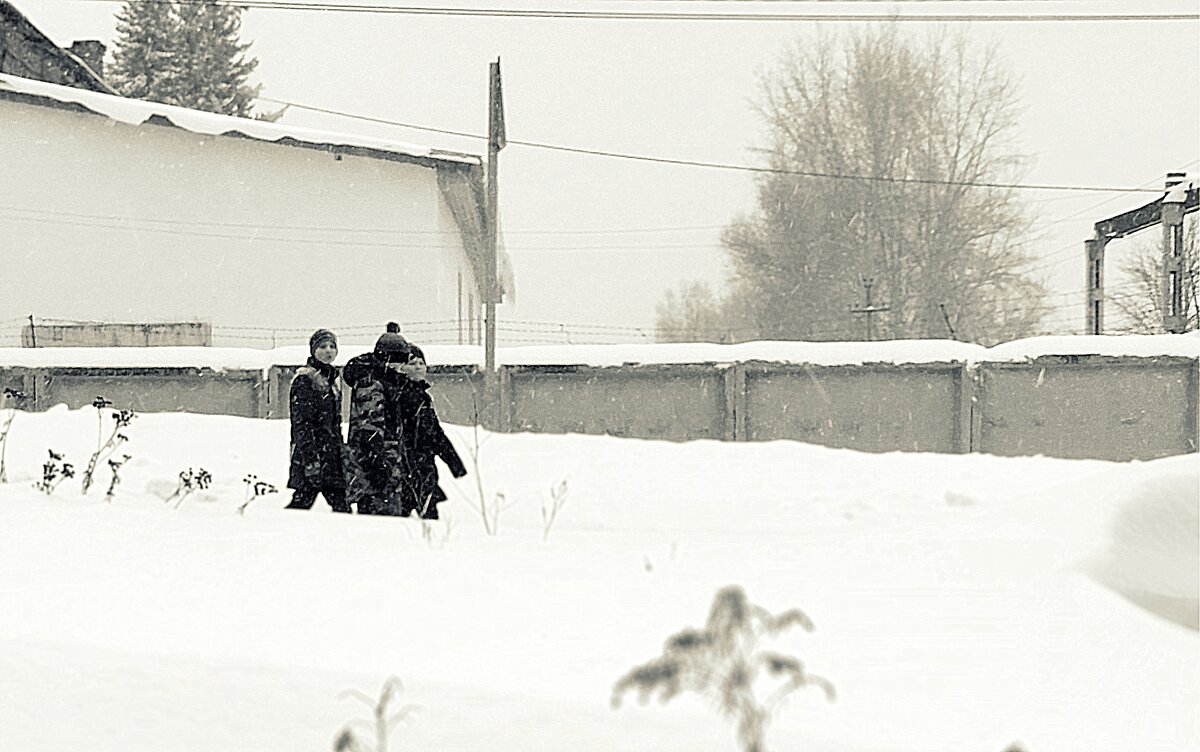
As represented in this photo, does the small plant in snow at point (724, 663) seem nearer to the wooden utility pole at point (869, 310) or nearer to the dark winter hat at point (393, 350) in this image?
the dark winter hat at point (393, 350)

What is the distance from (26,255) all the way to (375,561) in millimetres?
14320

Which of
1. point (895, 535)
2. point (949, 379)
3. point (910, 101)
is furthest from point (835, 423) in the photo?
point (910, 101)

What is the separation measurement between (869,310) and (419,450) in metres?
19.5

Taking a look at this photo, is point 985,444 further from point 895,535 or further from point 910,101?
point 910,101

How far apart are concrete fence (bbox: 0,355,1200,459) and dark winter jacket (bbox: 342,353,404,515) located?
4.45m

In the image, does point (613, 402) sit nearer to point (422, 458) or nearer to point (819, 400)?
point (819, 400)

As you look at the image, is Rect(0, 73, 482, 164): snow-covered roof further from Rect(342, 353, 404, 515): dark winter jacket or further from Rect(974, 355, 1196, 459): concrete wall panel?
Rect(342, 353, 404, 515): dark winter jacket

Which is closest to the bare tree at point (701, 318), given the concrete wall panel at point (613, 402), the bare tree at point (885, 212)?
the bare tree at point (885, 212)

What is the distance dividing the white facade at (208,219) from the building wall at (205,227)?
2 centimetres

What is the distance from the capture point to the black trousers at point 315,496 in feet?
22.8

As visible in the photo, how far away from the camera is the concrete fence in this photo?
1135 cm

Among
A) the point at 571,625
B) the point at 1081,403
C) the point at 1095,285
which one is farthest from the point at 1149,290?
the point at 571,625

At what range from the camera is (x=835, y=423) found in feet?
37.8

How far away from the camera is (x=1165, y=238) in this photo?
59.4ft
